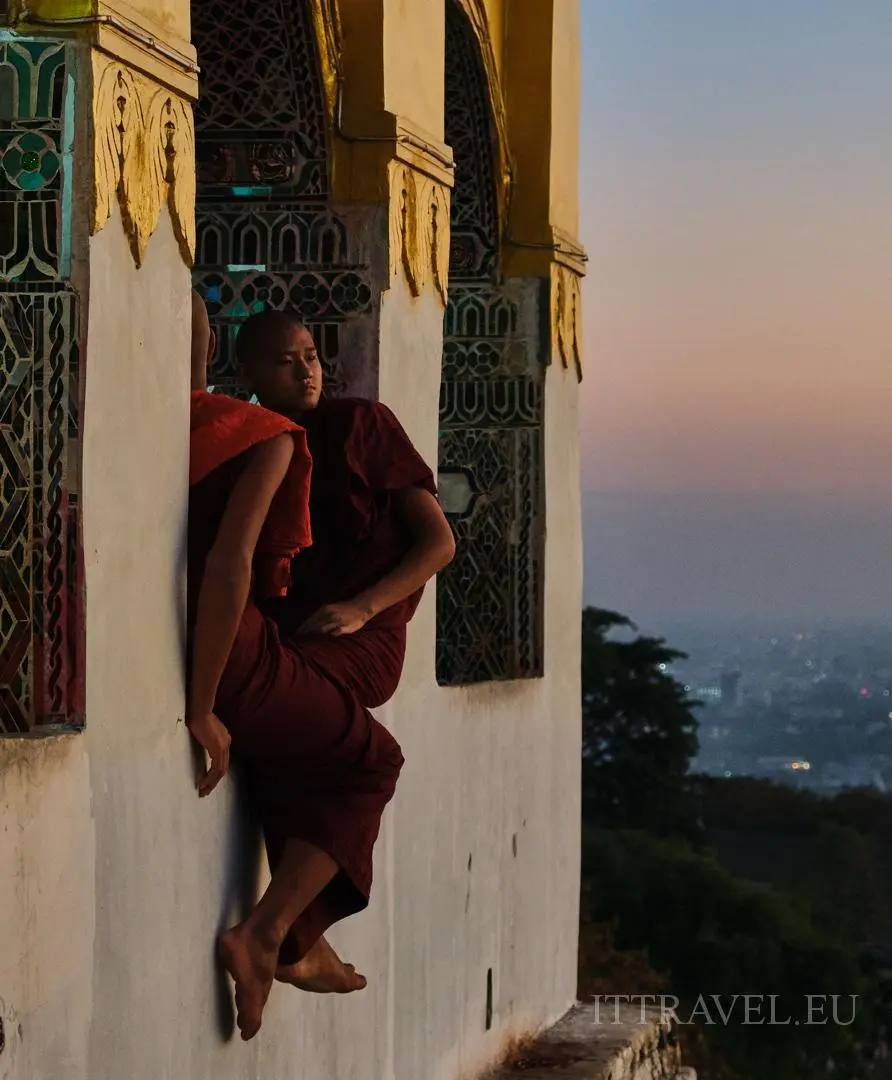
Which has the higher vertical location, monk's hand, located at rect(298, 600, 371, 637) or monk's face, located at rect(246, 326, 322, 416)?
monk's face, located at rect(246, 326, 322, 416)

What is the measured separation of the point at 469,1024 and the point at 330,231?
2.40 metres

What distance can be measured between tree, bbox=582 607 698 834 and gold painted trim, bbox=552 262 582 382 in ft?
68.5

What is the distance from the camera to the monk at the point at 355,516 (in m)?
5.41

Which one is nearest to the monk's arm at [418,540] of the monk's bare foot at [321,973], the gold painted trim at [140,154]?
the monk's bare foot at [321,973]

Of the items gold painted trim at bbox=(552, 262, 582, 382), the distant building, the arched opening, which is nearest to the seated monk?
the arched opening

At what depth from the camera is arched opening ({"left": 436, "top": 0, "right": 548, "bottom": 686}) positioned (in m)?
7.85

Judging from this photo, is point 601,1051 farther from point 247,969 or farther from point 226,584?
point 226,584

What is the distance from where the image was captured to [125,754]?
181 inches

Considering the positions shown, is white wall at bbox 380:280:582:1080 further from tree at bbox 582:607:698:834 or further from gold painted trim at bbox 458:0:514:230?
tree at bbox 582:607:698:834

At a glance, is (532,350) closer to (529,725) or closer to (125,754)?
(529,725)

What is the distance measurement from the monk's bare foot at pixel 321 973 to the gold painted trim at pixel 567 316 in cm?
280

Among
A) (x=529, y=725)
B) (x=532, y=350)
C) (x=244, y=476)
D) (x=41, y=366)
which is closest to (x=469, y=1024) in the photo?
(x=529, y=725)

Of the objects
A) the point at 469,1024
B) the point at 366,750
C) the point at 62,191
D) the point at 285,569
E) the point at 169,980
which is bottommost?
the point at 469,1024

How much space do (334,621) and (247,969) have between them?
75 centimetres
